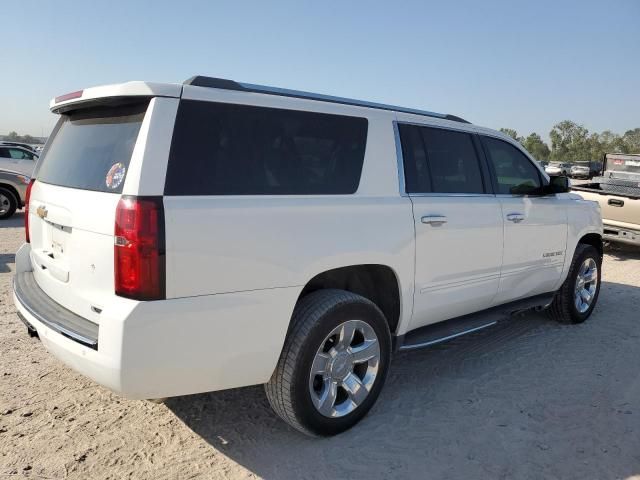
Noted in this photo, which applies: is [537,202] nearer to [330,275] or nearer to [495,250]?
[495,250]

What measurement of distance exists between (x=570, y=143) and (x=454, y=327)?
90.2m

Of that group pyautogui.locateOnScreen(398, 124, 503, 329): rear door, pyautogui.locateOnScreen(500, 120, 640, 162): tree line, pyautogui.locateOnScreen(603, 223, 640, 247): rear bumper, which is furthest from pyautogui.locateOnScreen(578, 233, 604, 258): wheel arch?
pyautogui.locateOnScreen(500, 120, 640, 162): tree line

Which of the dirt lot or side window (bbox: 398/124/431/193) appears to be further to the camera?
side window (bbox: 398/124/431/193)

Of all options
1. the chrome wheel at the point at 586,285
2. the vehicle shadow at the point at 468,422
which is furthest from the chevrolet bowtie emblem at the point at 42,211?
the chrome wheel at the point at 586,285

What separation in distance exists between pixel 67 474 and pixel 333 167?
2.16m

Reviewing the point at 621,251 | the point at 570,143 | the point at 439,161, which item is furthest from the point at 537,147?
the point at 439,161

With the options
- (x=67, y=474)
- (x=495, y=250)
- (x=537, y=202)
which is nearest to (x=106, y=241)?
(x=67, y=474)

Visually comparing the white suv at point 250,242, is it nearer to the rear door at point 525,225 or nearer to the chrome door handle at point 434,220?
the chrome door handle at point 434,220

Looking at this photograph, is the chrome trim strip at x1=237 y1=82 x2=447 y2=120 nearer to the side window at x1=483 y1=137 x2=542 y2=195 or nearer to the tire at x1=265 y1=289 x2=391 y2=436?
the side window at x1=483 y1=137 x2=542 y2=195

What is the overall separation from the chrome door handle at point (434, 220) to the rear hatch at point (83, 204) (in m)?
1.86

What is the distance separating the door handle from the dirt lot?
3.79 feet

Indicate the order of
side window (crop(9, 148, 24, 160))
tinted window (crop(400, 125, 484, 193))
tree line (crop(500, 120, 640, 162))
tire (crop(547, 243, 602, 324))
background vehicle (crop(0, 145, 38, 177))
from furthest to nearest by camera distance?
tree line (crop(500, 120, 640, 162)) → side window (crop(9, 148, 24, 160)) → background vehicle (crop(0, 145, 38, 177)) → tire (crop(547, 243, 602, 324)) → tinted window (crop(400, 125, 484, 193))

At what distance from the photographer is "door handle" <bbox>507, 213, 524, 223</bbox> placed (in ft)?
13.7

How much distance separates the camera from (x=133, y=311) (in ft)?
7.54
